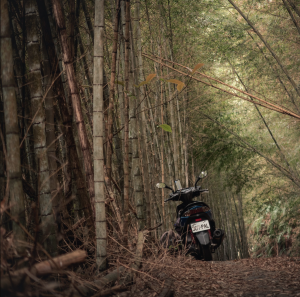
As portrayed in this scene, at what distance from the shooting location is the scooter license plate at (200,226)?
381 centimetres

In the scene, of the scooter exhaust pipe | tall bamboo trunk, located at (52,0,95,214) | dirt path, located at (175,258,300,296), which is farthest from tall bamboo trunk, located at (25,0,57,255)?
the scooter exhaust pipe

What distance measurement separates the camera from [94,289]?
5.88 ft

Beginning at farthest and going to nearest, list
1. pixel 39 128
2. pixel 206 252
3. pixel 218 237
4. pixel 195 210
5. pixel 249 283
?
pixel 218 237 < pixel 195 210 < pixel 206 252 < pixel 249 283 < pixel 39 128

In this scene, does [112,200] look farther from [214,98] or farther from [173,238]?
[214,98]

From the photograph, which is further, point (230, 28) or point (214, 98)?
point (214, 98)

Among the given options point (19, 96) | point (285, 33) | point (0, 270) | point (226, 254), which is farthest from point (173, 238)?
point (226, 254)

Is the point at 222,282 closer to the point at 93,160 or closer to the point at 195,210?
the point at 195,210

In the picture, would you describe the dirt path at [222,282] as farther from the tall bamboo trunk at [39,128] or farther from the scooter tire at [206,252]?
the tall bamboo trunk at [39,128]

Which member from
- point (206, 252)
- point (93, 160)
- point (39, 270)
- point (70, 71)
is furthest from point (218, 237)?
point (39, 270)

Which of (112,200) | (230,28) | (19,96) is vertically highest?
(230,28)

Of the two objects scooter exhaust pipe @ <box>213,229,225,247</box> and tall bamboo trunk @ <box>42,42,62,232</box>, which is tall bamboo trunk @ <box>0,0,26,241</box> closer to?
tall bamboo trunk @ <box>42,42,62,232</box>

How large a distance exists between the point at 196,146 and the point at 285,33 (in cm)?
295

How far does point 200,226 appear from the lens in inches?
150

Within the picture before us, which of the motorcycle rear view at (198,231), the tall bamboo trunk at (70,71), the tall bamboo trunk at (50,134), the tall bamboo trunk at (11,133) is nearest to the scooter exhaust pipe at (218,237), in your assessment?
the motorcycle rear view at (198,231)
